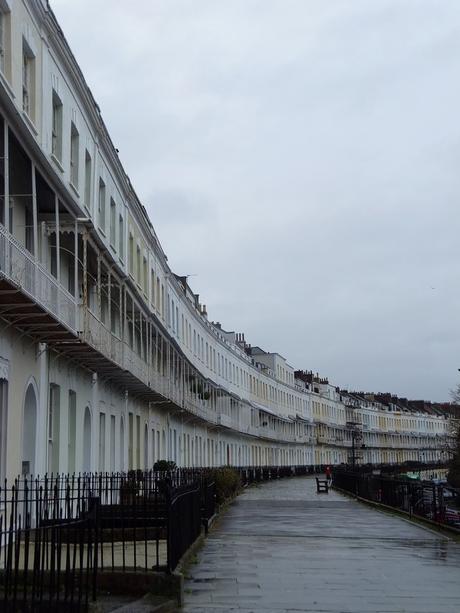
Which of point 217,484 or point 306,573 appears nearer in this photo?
point 306,573

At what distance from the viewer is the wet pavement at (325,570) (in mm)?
9688

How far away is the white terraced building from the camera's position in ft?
50.0

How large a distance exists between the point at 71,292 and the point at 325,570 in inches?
462

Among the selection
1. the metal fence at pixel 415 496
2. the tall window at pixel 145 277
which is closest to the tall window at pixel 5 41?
the metal fence at pixel 415 496

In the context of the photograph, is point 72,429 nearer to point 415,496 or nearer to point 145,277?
point 415,496

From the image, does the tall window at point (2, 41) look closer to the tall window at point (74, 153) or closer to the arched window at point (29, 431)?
the tall window at point (74, 153)

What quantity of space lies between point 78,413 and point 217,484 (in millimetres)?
10371

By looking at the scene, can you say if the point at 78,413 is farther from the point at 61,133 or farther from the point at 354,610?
the point at 354,610

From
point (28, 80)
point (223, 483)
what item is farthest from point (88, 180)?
point (223, 483)

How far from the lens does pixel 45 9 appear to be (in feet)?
58.5

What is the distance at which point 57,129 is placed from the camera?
65.1ft

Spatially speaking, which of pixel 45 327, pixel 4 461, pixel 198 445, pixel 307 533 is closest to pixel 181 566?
pixel 4 461

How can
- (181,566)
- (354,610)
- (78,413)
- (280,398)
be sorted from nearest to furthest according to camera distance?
1. (354,610)
2. (181,566)
3. (78,413)
4. (280,398)

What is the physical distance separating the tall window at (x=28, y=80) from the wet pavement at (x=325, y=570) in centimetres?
917
